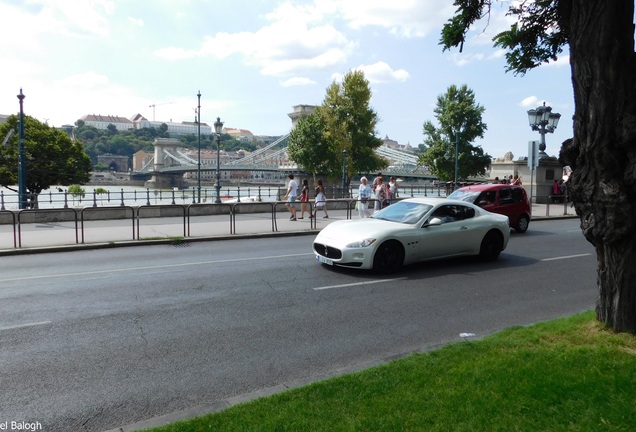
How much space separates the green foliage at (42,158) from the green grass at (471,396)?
3825cm

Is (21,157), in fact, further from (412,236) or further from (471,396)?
(471,396)

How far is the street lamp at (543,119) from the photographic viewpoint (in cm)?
2491

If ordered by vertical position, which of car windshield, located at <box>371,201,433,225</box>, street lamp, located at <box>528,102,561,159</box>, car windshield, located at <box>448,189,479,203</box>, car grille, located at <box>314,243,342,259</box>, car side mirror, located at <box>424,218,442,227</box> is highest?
street lamp, located at <box>528,102,561,159</box>

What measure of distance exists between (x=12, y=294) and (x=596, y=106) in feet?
28.4

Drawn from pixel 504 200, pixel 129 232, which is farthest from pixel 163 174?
pixel 504 200

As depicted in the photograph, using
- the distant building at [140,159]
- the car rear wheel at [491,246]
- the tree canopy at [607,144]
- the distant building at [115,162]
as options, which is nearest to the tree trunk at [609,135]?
the tree canopy at [607,144]

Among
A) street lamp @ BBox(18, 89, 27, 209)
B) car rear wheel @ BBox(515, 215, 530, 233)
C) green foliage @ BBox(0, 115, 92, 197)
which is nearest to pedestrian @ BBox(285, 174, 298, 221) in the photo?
car rear wheel @ BBox(515, 215, 530, 233)

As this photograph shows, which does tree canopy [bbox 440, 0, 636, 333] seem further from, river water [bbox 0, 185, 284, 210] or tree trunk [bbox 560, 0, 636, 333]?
river water [bbox 0, 185, 284, 210]

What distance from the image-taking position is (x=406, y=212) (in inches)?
440

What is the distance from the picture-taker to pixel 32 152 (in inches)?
1543

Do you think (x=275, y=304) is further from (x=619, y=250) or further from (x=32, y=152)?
(x=32, y=152)

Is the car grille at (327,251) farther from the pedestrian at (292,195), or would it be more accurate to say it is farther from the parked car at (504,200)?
the pedestrian at (292,195)

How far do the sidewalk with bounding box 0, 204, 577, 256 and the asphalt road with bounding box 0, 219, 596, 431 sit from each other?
138 centimetres

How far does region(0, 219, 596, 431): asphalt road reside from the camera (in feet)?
15.9
